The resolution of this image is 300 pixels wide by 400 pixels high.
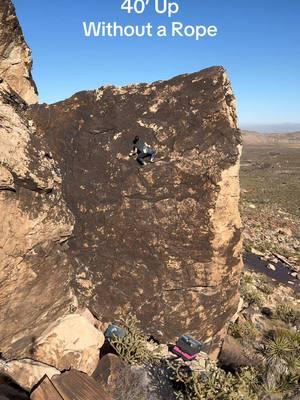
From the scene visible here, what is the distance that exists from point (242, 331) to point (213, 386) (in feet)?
12.0

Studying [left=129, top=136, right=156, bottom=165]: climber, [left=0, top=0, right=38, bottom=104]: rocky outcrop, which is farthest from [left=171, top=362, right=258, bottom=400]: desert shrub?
[left=0, top=0, right=38, bottom=104]: rocky outcrop

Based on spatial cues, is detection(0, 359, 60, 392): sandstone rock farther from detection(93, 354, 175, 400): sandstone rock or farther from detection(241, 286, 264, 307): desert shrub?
detection(241, 286, 264, 307): desert shrub

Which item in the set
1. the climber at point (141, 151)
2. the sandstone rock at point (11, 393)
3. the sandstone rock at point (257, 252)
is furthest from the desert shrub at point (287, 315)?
the sandstone rock at point (257, 252)

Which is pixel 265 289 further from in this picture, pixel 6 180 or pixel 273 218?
pixel 273 218

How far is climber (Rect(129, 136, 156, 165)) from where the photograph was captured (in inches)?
340

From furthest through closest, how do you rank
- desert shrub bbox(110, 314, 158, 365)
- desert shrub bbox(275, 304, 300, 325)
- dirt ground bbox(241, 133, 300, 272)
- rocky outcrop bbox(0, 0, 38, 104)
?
1. dirt ground bbox(241, 133, 300, 272)
2. desert shrub bbox(275, 304, 300, 325)
3. rocky outcrop bbox(0, 0, 38, 104)
4. desert shrub bbox(110, 314, 158, 365)

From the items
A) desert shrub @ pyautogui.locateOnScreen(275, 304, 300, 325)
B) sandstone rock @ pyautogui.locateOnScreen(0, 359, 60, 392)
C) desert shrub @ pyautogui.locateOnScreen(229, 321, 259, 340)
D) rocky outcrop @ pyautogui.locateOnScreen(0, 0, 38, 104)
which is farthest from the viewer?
desert shrub @ pyautogui.locateOnScreen(275, 304, 300, 325)

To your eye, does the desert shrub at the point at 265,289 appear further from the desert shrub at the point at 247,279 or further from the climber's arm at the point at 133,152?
the climber's arm at the point at 133,152

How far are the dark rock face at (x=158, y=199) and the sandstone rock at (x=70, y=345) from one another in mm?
1387

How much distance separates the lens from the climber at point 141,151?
8.63 meters

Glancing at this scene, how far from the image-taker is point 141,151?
866 cm

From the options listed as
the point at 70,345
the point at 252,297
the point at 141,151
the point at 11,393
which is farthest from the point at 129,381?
the point at 252,297

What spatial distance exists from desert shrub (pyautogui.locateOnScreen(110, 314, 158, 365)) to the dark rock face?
555 mm

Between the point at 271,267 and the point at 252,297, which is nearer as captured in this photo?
the point at 252,297
